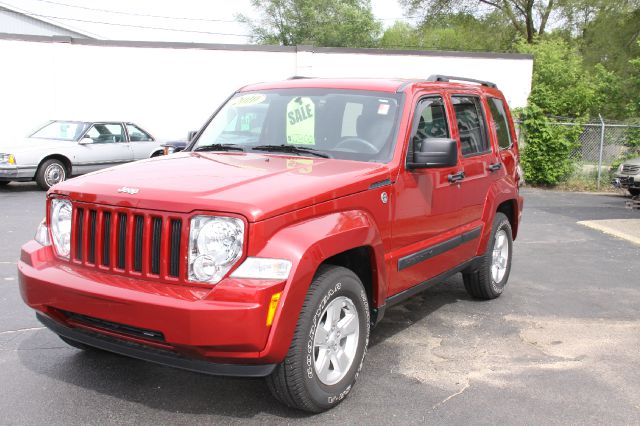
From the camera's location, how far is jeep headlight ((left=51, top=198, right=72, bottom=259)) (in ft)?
12.1

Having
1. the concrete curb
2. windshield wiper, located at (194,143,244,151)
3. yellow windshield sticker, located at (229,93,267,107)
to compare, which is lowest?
the concrete curb

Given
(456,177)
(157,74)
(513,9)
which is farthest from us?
(513,9)

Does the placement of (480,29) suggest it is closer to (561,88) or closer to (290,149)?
(561,88)

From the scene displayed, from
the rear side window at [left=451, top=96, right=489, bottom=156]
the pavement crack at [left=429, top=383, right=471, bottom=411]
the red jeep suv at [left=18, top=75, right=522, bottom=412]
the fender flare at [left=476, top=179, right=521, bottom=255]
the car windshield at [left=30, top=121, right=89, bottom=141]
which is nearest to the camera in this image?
the red jeep suv at [left=18, top=75, right=522, bottom=412]

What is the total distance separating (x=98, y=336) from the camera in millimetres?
3475

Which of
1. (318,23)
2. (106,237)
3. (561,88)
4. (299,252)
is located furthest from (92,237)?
(318,23)

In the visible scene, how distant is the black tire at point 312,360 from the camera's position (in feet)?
11.0

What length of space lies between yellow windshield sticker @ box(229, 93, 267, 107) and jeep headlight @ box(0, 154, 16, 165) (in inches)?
388

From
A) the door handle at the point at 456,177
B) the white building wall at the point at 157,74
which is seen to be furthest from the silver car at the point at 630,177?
the door handle at the point at 456,177

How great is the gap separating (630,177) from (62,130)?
13243 mm

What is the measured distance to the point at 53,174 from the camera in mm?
14078

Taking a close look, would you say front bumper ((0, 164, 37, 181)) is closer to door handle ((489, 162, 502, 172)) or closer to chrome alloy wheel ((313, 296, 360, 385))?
door handle ((489, 162, 502, 172))

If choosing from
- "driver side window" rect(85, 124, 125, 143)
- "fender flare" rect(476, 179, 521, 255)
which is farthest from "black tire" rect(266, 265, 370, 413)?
"driver side window" rect(85, 124, 125, 143)

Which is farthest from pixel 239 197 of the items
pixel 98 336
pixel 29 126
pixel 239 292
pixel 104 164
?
pixel 29 126
